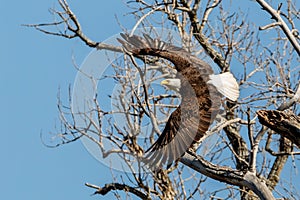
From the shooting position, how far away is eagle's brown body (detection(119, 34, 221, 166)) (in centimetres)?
486

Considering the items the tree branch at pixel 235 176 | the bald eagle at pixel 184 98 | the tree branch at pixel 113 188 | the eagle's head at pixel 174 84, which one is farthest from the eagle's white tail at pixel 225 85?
the tree branch at pixel 113 188

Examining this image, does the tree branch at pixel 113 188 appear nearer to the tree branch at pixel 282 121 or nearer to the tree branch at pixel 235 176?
the tree branch at pixel 235 176

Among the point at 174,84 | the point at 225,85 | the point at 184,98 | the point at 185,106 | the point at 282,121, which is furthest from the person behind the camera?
the point at 225,85

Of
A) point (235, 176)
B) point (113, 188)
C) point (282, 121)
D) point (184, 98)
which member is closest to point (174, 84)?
point (184, 98)

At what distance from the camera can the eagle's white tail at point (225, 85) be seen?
17.6ft

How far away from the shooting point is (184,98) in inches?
204

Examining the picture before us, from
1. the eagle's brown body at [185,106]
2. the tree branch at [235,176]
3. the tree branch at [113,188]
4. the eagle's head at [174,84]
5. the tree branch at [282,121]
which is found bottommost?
the tree branch at [235,176]

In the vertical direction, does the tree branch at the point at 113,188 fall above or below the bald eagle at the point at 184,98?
above

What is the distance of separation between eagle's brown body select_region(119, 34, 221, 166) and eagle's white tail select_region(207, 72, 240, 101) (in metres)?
0.05

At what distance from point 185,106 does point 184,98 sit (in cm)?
12

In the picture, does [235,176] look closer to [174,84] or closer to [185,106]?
[185,106]

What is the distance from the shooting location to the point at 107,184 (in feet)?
24.2

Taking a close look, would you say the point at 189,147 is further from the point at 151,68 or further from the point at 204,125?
the point at 151,68

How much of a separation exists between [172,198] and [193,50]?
1.59 metres
